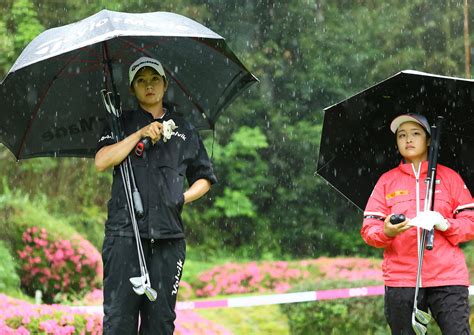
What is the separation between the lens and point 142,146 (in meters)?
4.96

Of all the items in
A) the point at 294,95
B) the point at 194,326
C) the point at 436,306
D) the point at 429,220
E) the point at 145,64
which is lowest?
the point at 194,326

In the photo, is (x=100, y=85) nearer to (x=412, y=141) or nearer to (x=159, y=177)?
(x=159, y=177)

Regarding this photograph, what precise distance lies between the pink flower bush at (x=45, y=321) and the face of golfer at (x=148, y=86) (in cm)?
260

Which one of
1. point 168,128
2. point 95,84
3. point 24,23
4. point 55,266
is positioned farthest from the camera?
point 24,23

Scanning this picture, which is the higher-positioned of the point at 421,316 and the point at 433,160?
the point at 433,160

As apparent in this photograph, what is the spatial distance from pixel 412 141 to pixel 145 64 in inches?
62.3

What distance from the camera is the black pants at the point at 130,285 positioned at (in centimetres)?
485

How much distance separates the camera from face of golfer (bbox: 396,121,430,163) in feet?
17.6

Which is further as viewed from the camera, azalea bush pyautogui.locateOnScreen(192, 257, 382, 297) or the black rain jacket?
azalea bush pyautogui.locateOnScreen(192, 257, 382, 297)

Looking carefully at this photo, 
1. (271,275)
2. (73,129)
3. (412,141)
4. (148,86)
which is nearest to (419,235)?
(412,141)

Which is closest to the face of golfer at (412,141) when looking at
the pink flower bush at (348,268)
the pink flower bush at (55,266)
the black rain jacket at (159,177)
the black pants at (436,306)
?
the black pants at (436,306)

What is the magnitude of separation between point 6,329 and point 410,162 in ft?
11.2

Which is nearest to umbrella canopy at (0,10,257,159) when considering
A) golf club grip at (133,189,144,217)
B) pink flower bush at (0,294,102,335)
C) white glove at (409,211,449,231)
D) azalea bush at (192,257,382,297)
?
golf club grip at (133,189,144,217)

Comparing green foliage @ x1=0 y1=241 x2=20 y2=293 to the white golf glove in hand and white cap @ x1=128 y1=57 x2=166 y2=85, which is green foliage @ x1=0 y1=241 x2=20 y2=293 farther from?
the white golf glove in hand
